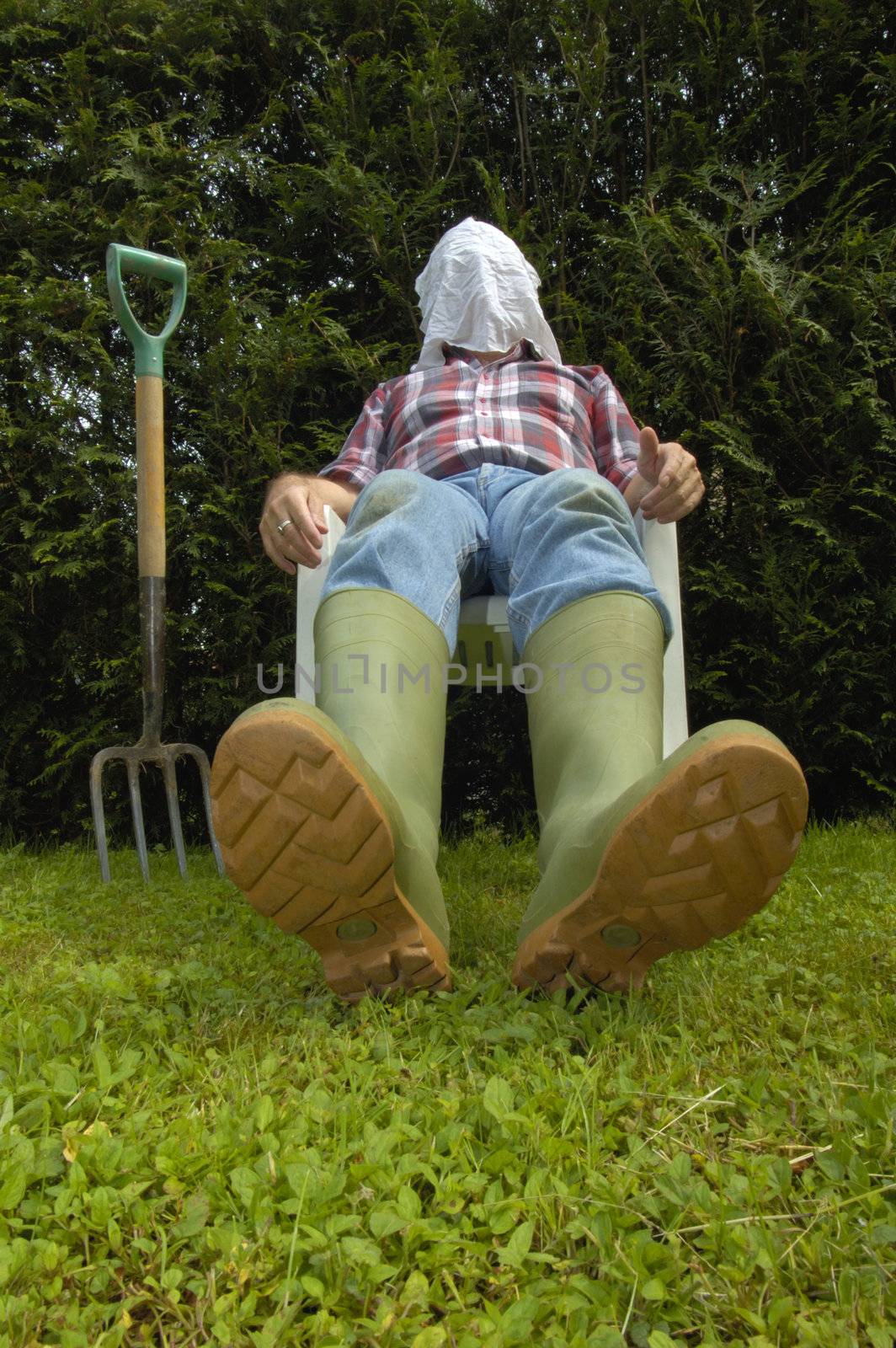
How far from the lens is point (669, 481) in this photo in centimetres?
139

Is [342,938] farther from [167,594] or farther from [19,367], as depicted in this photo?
[19,367]

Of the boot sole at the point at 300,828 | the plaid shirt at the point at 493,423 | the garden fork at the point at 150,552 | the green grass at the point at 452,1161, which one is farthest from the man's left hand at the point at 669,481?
the garden fork at the point at 150,552

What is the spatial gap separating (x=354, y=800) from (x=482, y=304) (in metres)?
1.36

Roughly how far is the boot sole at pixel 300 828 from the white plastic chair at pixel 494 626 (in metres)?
0.64

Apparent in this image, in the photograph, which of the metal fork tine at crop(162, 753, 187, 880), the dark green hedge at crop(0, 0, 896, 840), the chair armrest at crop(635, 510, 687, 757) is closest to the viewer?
the chair armrest at crop(635, 510, 687, 757)

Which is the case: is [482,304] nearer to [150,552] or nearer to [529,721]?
[150,552]

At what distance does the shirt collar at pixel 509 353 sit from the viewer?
1.88 meters

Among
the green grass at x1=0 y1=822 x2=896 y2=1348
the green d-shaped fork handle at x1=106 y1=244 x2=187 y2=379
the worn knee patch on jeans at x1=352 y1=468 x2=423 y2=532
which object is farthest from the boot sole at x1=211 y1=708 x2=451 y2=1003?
the green d-shaped fork handle at x1=106 y1=244 x2=187 y2=379

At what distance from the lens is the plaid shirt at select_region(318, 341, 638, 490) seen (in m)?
1.63

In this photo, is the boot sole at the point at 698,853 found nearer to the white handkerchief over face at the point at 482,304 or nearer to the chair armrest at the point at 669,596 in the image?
the chair armrest at the point at 669,596

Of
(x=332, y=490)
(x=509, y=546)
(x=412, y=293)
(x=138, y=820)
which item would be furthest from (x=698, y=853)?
(x=412, y=293)

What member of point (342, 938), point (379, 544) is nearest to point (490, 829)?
point (379, 544)

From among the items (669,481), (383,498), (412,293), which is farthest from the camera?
(412,293)

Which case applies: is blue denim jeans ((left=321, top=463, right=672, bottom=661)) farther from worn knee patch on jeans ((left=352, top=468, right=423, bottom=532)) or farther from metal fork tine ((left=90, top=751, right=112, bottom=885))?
metal fork tine ((left=90, top=751, right=112, bottom=885))
